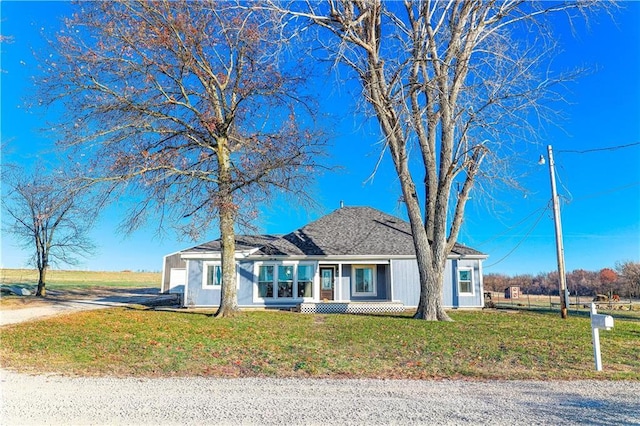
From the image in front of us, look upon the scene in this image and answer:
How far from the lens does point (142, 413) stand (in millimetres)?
4375

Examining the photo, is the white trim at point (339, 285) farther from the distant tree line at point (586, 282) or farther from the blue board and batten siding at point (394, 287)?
Result: the distant tree line at point (586, 282)

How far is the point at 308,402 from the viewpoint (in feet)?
15.7

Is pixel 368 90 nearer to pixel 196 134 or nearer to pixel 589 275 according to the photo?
pixel 196 134

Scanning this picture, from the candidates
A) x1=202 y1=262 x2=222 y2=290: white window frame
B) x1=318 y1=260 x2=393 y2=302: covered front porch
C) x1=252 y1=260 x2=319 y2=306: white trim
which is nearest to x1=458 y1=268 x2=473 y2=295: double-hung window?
x1=318 y1=260 x2=393 y2=302: covered front porch

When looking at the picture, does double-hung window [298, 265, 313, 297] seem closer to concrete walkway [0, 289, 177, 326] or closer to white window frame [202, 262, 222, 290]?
white window frame [202, 262, 222, 290]

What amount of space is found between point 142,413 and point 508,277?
51.9 m

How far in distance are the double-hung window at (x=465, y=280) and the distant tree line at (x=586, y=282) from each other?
1360 centimetres

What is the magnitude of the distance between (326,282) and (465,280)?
668 centimetres

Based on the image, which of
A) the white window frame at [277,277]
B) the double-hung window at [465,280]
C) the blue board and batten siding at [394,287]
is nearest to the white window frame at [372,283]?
the blue board and batten siding at [394,287]

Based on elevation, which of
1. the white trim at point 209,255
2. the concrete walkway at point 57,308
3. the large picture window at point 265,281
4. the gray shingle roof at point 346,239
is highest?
the gray shingle roof at point 346,239

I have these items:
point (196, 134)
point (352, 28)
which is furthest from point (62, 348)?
point (352, 28)

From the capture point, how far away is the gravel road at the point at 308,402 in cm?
423

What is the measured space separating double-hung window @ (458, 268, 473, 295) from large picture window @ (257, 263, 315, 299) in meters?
6.98

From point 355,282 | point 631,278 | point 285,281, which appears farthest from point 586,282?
point 285,281
